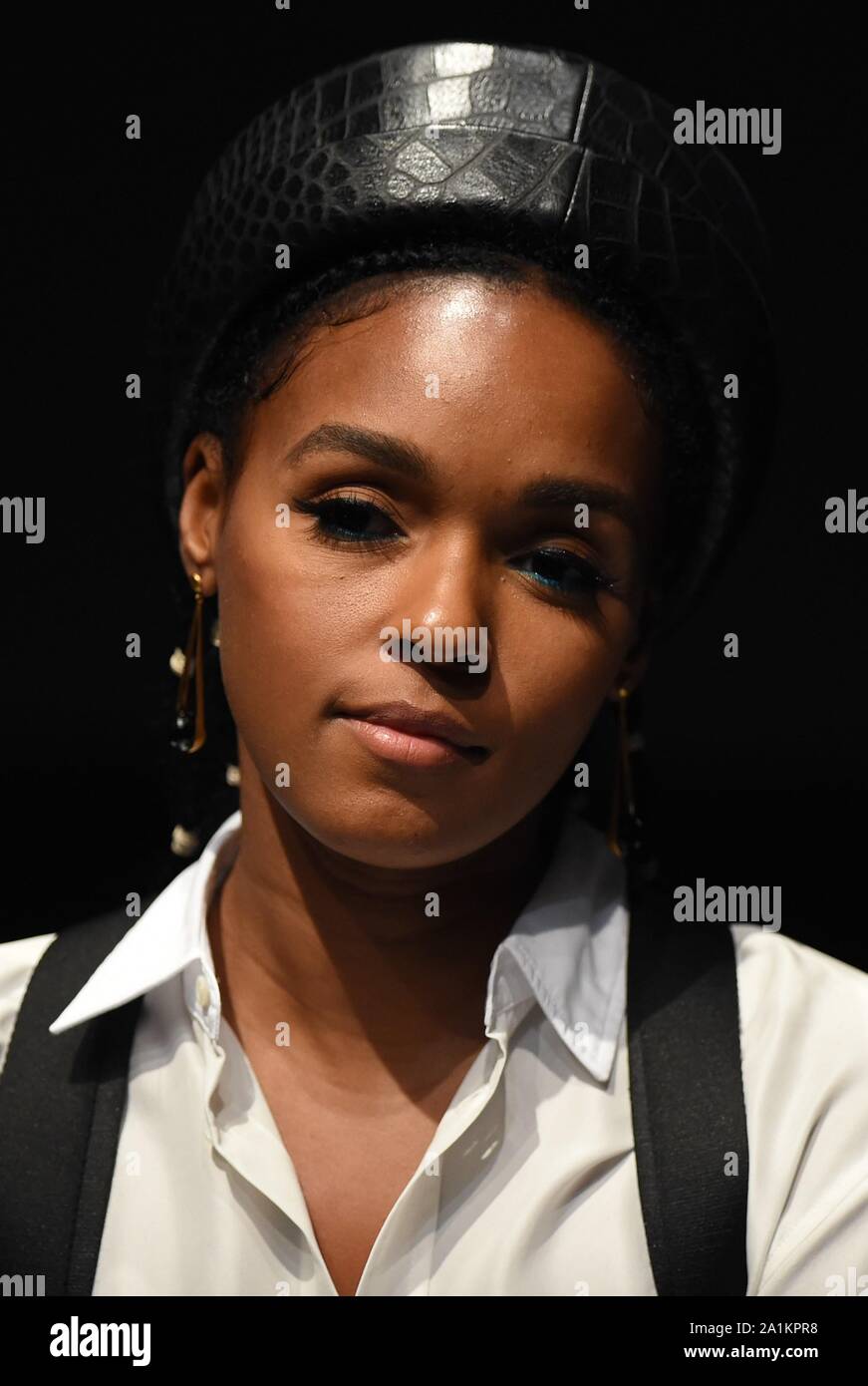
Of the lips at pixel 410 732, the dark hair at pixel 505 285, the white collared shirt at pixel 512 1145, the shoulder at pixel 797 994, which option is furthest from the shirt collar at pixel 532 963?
the dark hair at pixel 505 285

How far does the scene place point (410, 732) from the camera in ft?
4.89

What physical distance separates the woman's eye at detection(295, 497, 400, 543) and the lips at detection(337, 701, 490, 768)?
0.16 meters

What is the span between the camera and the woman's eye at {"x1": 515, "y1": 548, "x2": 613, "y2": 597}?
1565 millimetres

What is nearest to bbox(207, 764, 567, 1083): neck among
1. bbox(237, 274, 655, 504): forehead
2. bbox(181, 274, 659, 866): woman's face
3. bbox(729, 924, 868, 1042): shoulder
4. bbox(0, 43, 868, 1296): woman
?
bbox(0, 43, 868, 1296): woman

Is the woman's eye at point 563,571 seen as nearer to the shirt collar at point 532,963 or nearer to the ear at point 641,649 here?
the ear at point 641,649

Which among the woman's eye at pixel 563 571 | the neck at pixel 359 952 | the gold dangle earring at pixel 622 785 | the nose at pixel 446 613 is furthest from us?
the gold dangle earring at pixel 622 785

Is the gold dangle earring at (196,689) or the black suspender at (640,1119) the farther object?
the gold dangle earring at (196,689)

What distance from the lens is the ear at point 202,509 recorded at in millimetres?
1727

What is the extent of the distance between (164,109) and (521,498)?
2.91 ft

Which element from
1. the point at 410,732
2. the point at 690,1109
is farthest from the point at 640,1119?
the point at 410,732

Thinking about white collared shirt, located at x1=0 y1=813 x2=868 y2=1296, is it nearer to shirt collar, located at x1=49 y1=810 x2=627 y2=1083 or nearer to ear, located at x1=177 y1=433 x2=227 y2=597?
shirt collar, located at x1=49 y1=810 x2=627 y2=1083

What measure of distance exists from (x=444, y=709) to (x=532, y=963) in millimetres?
315

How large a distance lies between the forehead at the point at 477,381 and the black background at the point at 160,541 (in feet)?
1.91

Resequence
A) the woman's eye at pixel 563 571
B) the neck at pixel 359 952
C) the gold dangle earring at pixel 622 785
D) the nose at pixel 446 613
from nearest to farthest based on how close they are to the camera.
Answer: the nose at pixel 446 613 < the woman's eye at pixel 563 571 < the neck at pixel 359 952 < the gold dangle earring at pixel 622 785
